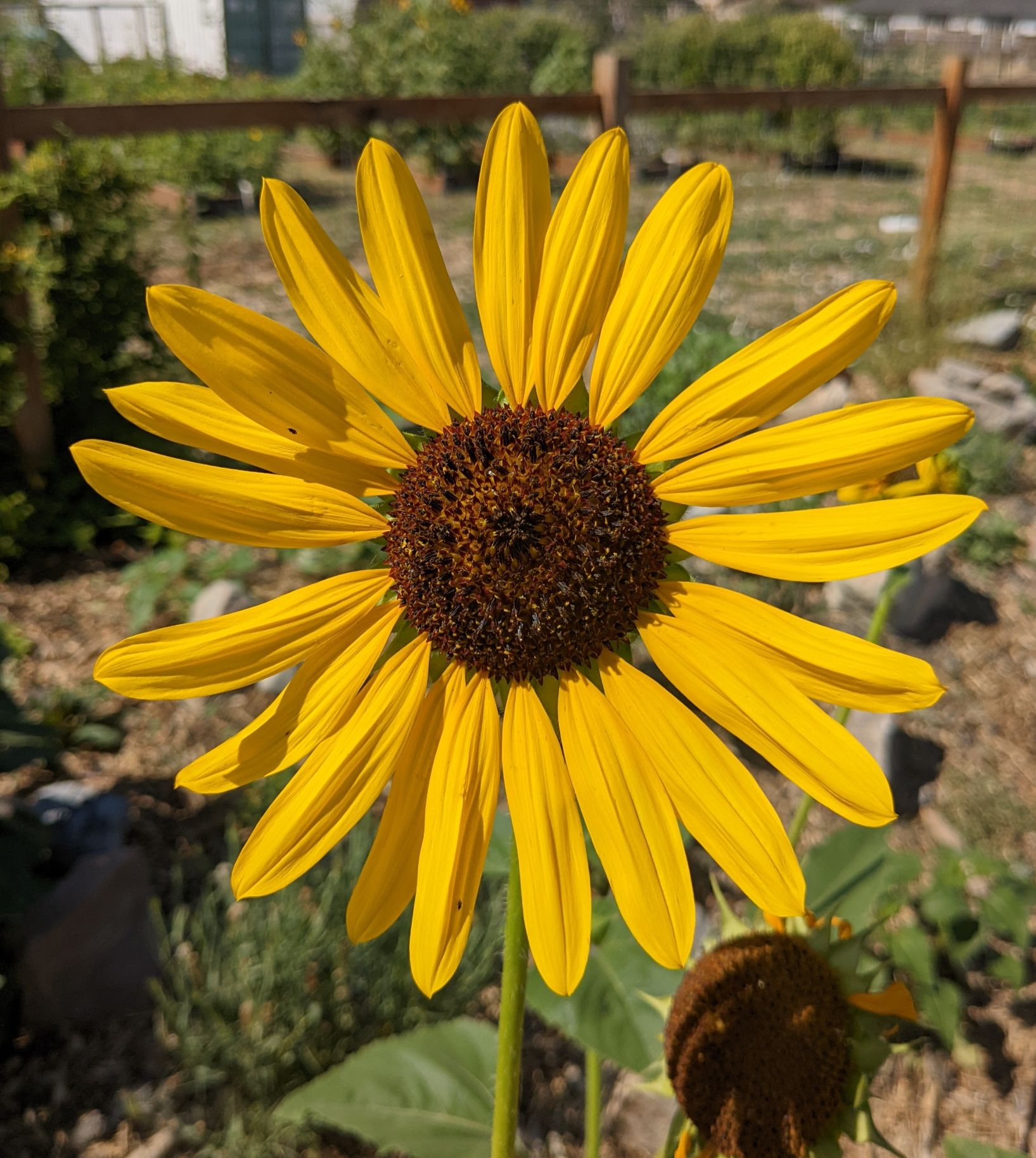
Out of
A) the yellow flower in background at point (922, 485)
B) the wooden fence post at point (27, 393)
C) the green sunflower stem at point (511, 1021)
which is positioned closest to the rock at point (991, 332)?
the wooden fence post at point (27, 393)

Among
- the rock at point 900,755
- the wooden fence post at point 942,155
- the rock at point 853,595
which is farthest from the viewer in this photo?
the wooden fence post at point 942,155

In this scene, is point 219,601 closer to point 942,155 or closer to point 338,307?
point 338,307

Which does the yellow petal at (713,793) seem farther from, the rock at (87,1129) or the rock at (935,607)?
the rock at (935,607)

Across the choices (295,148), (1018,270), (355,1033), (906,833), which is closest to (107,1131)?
(355,1033)

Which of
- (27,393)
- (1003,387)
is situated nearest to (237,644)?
(27,393)

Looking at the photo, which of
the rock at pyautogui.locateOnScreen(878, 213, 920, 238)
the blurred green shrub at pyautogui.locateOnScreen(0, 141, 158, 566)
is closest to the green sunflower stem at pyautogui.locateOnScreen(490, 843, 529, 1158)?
the blurred green shrub at pyautogui.locateOnScreen(0, 141, 158, 566)

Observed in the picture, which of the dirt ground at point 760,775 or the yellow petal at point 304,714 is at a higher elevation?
the yellow petal at point 304,714

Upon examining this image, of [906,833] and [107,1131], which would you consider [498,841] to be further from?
[906,833]
